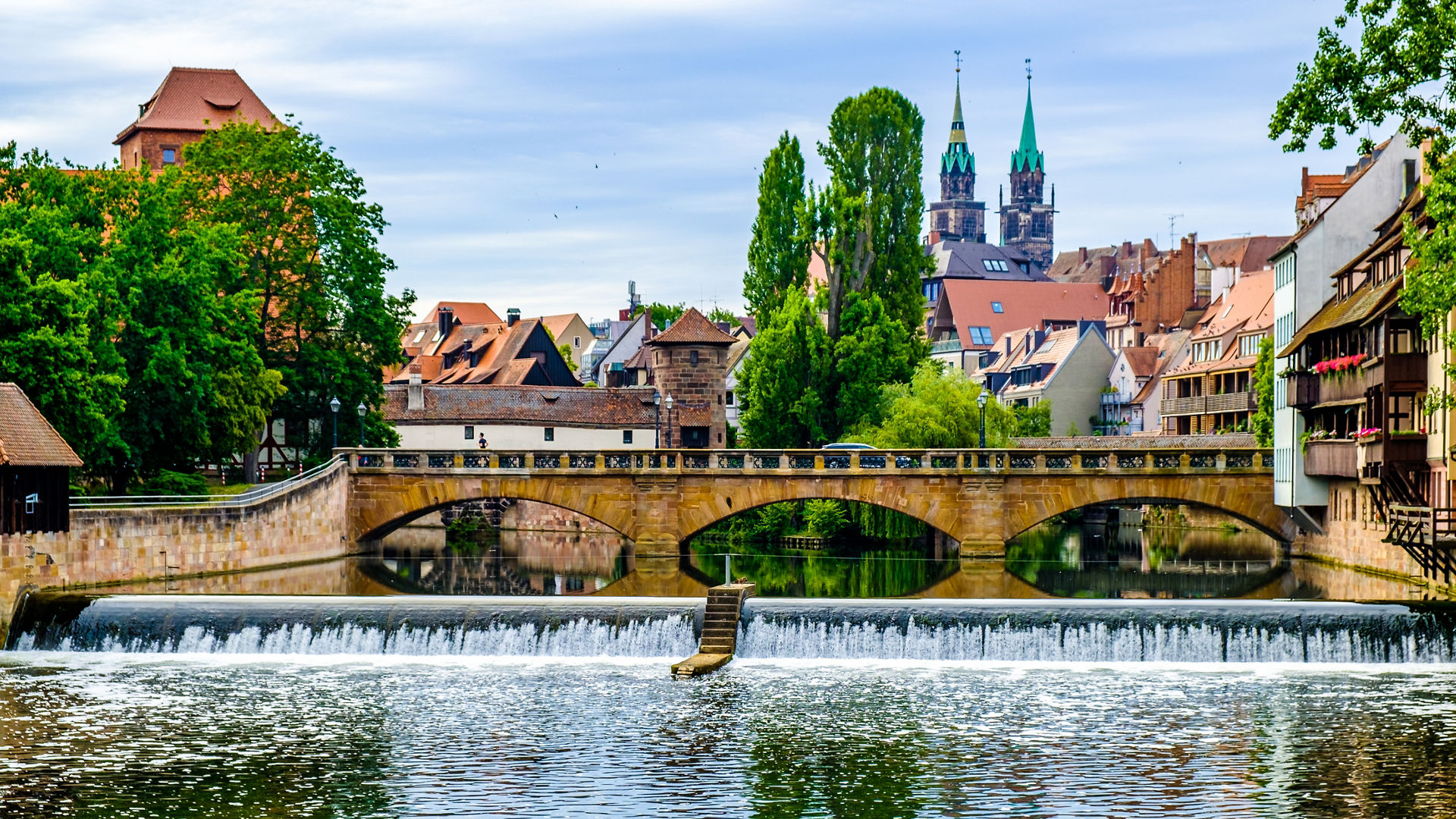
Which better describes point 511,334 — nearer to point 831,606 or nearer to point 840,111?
point 840,111

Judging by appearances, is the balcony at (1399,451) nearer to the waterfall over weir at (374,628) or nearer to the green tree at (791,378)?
the waterfall over weir at (374,628)

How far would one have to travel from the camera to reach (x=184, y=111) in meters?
104

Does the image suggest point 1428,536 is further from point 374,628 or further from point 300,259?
A: point 300,259

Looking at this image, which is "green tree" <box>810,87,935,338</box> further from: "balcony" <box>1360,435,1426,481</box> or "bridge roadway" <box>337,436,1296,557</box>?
"balcony" <box>1360,435,1426,481</box>

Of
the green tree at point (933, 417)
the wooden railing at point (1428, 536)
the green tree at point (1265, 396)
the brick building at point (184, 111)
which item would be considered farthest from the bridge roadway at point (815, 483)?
the brick building at point (184, 111)

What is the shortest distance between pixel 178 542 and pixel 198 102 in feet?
183

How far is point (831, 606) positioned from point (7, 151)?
31.7m

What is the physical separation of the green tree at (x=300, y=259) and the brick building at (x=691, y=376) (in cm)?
1891

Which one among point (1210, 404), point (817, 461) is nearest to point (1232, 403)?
point (1210, 404)

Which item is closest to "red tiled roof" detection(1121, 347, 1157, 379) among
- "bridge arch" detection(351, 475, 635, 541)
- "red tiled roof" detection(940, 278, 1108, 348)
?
"red tiled roof" detection(940, 278, 1108, 348)

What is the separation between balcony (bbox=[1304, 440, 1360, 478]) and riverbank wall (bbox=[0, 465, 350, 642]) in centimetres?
3320

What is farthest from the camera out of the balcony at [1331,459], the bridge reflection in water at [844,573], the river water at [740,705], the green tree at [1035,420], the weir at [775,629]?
the green tree at [1035,420]

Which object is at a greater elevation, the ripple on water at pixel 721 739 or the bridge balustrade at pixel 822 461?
the bridge balustrade at pixel 822 461

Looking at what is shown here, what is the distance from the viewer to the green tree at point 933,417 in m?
79.6
